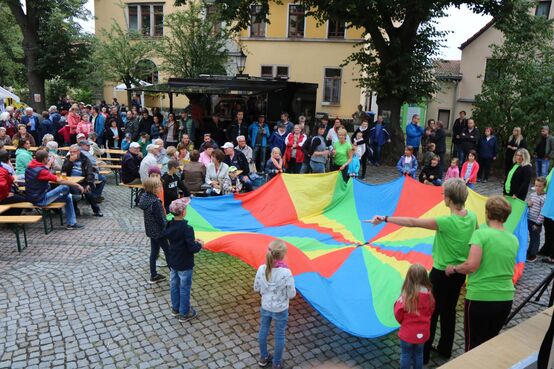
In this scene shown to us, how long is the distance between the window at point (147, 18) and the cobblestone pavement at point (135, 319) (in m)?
Answer: 26.6

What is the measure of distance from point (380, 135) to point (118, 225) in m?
9.60

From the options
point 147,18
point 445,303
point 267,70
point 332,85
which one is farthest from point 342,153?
point 147,18

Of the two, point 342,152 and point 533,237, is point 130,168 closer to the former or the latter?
point 342,152

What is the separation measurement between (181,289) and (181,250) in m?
0.50

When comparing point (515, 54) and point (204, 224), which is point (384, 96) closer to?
point (515, 54)

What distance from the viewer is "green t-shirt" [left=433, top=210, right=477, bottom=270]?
4289 mm

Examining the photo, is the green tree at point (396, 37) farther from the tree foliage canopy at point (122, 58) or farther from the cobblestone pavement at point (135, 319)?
the cobblestone pavement at point (135, 319)

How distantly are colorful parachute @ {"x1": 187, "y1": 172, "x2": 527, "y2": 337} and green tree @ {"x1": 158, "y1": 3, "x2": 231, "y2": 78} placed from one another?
15.3 metres

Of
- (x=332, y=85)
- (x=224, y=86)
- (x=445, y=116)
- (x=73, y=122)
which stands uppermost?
(x=332, y=85)

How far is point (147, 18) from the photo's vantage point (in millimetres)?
31750

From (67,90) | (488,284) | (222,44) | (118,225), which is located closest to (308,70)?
(222,44)

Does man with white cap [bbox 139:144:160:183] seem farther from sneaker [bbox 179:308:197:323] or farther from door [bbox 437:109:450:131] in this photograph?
Answer: door [bbox 437:109:450:131]

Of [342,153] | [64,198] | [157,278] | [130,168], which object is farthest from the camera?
[342,153]

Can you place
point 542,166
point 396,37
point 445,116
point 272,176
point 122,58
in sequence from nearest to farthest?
point 272,176, point 542,166, point 396,37, point 122,58, point 445,116
